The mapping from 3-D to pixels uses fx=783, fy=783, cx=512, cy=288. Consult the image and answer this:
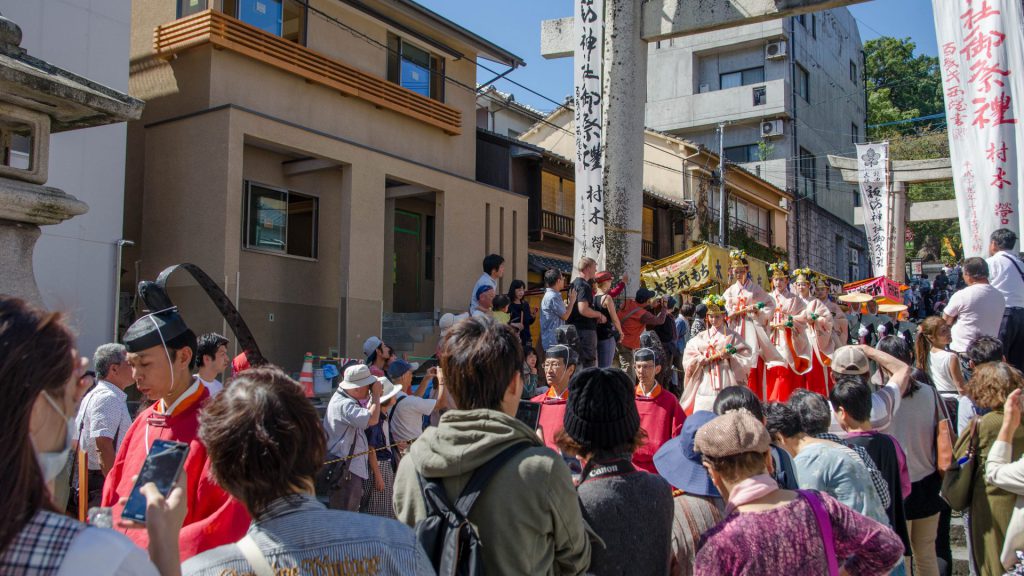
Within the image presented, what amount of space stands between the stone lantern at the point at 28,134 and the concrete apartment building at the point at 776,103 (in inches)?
1068

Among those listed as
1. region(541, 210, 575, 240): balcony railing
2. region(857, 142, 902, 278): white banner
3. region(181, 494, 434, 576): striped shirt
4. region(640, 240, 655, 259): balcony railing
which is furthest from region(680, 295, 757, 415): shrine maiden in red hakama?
region(640, 240, 655, 259): balcony railing

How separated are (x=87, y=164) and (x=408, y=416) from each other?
7459 millimetres

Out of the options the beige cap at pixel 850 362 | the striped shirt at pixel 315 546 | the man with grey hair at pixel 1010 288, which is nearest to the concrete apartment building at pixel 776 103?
the man with grey hair at pixel 1010 288

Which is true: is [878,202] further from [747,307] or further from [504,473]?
[504,473]

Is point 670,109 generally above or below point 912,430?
above

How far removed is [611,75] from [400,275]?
950 cm

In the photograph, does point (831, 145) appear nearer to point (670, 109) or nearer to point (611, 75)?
point (670, 109)

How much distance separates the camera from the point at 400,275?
708 inches

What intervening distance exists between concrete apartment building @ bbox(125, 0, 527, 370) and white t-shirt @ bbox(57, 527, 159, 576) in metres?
11.5

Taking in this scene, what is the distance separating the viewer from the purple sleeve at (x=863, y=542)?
2.64m

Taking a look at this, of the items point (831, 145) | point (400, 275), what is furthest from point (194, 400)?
point (831, 145)

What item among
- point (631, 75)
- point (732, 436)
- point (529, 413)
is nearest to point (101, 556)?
point (732, 436)

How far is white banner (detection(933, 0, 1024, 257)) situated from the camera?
7.60 m

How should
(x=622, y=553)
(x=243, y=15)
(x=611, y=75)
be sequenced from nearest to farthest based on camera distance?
(x=622, y=553), (x=611, y=75), (x=243, y=15)
